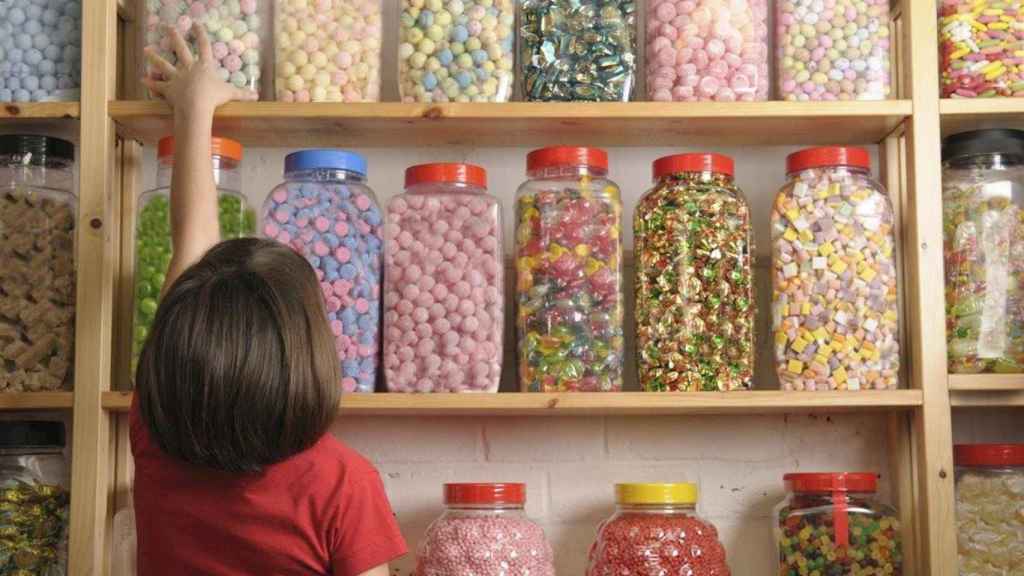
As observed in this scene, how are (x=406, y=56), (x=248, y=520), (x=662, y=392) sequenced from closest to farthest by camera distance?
(x=248, y=520), (x=662, y=392), (x=406, y=56)

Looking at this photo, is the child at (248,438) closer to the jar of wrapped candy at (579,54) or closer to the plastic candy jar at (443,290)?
the plastic candy jar at (443,290)

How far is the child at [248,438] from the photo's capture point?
1091mm

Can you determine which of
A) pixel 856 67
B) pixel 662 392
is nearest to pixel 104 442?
pixel 662 392

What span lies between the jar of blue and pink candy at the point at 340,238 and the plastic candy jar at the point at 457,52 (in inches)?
5.3

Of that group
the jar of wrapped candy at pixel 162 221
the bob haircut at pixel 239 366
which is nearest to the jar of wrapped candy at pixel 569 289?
the jar of wrapped candy at pixel 162 221

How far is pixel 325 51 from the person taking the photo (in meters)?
1.65

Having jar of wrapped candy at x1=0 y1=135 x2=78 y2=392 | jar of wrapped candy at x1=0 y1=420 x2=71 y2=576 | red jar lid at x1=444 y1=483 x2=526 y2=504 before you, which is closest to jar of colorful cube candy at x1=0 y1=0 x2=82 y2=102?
jar of wrapped candy at x1=0 y1=135 x2=78 y2=392

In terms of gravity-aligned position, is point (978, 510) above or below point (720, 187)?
below

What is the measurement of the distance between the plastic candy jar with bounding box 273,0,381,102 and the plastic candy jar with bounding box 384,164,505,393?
15 cm

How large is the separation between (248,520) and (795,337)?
0.73m

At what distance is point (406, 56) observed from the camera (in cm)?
166

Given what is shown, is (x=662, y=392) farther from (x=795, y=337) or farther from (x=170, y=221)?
(x=170, y=221)

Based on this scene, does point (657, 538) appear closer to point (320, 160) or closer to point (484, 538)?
point (484, 538)

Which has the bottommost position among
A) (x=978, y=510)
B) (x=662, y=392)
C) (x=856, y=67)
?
(x=978, y=510)
